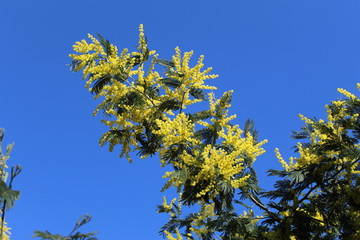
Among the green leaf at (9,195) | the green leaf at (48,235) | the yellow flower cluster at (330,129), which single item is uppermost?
the yellow flower cluster at (330,129)

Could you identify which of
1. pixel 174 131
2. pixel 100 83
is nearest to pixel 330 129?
pixel 174 131

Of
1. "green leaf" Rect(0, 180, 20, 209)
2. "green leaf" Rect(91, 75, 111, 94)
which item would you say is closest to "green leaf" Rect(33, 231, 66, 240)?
"green leaf" Rect(0, 180, 20, 209)

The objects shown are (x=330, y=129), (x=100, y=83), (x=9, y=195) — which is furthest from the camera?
(x=100, y=83)

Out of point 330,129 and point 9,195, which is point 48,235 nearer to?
point 9,195

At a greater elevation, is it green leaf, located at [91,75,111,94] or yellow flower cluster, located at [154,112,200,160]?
green leaf, located at [91,75,111,94]

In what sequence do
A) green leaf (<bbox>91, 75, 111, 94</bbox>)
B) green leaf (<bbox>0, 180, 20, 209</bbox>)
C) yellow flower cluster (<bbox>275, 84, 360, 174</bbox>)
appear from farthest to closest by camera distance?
green leaf (<bbox>91, 75, 111, 94</bbox>) → yellow flower cluster (<bbox>275, 84, 360, 174</bbox>) → green leaf (<bbox>0, 180, 20, 209</bbox>)

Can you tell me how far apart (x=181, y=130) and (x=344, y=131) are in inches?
116

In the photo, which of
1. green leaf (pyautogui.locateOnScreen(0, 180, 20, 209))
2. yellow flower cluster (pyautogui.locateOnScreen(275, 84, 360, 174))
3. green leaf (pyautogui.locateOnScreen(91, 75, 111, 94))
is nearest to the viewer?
green leaf (pyautogui.locateOnScreen(0, 180, 20, 209))

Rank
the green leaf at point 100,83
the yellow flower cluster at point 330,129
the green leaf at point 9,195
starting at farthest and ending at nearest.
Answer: the green leaf at point 100,83, the yellow flower cluster at point 330,129, the green leaf at point 9,195

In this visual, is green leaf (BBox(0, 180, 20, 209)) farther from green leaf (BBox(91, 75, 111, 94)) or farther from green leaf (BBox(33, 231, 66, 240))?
green leaf (BBox(91, 75, 111, 94))

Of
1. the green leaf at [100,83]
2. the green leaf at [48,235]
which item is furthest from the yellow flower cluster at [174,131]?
the green leaf at [48,235]

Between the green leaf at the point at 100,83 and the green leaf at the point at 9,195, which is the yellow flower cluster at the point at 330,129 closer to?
the green leaf at the point at 100,83

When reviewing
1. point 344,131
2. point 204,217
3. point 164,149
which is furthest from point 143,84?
point 344,131

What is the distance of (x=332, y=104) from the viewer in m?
7.32
